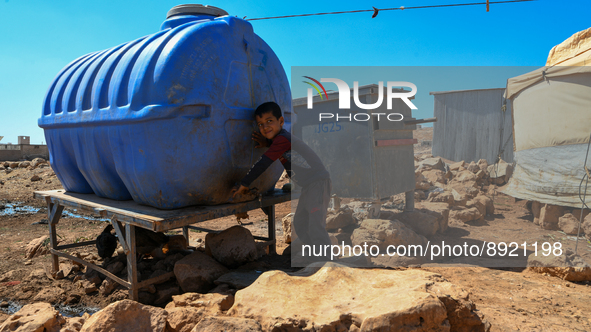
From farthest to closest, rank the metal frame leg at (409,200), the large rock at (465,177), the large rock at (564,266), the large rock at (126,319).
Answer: the large rock at (465,177)
the metal frame leg at (409,200)
the large rock at (564,266)
the large rock at (126,319)

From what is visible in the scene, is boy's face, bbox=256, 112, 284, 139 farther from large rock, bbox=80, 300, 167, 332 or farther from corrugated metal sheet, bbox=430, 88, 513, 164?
corrugated metal sheet, bbox=430, 88, 513, 164

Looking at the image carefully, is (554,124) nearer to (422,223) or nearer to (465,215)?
(465,215)

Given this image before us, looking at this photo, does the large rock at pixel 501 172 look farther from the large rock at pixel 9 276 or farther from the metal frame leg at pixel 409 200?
the large rock at pixel 9 276

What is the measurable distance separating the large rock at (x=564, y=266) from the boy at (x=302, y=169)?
261 cm

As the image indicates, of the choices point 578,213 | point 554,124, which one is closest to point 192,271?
point 578,213

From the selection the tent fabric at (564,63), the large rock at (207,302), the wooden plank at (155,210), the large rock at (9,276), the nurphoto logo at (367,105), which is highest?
the tent fabric at (564,63)

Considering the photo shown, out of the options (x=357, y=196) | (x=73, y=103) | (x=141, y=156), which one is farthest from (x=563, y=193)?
(x=73, y=103)

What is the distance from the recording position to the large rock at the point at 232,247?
11.2 feet

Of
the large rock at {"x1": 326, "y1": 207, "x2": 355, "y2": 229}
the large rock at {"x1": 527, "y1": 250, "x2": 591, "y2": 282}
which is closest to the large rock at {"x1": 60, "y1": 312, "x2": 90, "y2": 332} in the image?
the large rock at {"x1": 326, "y1": 207, "x2": 355, "y2": 229}

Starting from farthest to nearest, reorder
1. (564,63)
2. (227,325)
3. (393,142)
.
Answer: (564,63) → (393,142) → (227,325)

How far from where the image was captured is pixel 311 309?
7.16ft

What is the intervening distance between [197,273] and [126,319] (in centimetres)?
86

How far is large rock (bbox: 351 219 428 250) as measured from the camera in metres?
5.09

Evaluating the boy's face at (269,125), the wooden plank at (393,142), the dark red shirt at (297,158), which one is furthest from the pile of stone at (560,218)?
the boy's face at (269,125)
